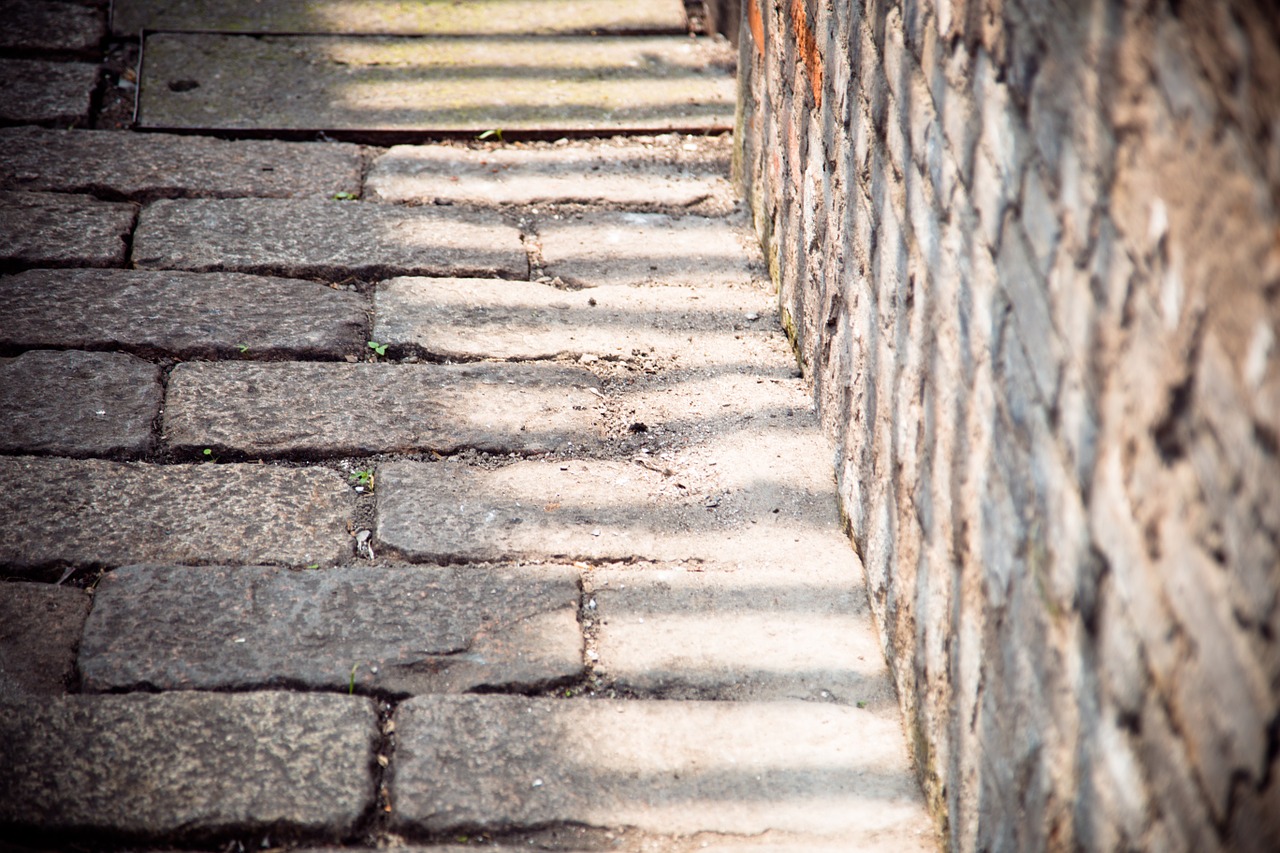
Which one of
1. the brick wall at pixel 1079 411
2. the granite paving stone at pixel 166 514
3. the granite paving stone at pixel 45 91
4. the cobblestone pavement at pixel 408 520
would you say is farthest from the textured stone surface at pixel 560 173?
the brick wall at pixel 1079 411

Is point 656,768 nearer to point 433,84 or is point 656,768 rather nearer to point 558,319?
point 558,319

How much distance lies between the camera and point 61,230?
3.25 m

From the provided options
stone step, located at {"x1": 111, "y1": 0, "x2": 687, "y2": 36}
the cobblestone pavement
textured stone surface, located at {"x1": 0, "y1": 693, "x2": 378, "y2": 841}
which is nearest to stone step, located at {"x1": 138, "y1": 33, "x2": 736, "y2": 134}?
stone step, located at {"x1": 111, "y1": 0, "x2": 687, "y2": 36}

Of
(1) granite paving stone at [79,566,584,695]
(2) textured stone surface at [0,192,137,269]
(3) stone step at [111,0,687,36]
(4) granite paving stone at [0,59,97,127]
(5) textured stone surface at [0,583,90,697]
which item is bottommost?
(5) textured stone surface at [0,583,90,697]

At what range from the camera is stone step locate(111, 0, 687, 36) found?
437cm

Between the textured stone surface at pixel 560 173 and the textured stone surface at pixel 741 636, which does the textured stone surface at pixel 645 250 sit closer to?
the textured stone surface at pixel 560 173

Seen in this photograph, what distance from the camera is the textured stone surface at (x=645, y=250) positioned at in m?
3.33

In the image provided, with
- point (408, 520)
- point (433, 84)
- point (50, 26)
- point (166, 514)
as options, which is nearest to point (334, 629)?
point (408, 520)

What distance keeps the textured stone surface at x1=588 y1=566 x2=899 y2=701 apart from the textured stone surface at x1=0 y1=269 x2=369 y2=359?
113cm

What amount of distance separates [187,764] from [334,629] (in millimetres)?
373

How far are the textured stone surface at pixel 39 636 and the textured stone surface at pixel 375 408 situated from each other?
1.62 feet

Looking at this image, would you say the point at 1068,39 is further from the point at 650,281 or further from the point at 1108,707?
the point at 650,281

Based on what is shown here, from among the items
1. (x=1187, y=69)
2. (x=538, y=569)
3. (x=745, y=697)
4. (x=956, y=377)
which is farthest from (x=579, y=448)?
(x=1187, y=69)

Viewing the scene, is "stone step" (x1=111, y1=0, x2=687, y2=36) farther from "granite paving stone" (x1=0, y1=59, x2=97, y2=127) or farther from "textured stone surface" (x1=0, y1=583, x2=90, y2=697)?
"textured stone surface" (x1=0, y1=583, x2=90, y2=697)
